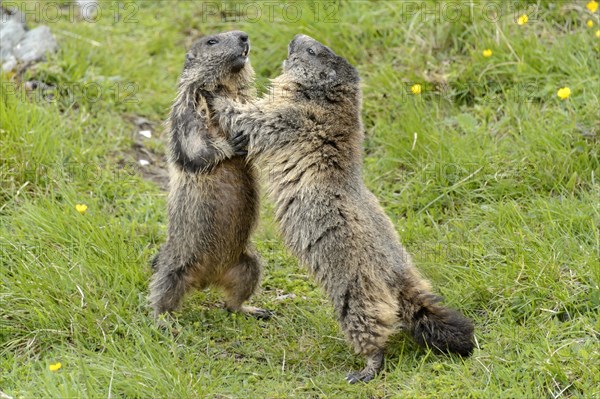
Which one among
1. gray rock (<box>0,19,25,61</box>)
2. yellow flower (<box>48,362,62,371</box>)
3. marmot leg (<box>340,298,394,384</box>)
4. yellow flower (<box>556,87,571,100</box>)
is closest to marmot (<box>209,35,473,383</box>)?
marmot leg (<box>340,298,394,384</box>)

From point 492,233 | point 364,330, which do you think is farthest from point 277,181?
point 492,233

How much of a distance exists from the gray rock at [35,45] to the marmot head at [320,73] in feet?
10.2

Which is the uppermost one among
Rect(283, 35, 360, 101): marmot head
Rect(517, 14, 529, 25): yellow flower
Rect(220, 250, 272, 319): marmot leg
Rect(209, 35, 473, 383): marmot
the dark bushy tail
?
Rect(283, 35, 360, 101): marmot head

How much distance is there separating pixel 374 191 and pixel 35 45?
10.8ft

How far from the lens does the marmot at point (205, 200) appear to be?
5.47m

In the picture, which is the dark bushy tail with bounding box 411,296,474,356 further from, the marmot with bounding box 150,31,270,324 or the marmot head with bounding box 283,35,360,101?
the marmot head with bounding box 283,35,360,101

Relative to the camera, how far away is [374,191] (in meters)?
6.88

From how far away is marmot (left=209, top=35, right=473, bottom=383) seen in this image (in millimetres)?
4996

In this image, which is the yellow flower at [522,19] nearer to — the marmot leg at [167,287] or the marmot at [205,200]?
the marmot at [205,200]

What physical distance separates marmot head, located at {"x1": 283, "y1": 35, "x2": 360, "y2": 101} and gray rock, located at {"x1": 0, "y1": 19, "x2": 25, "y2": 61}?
11.1ft

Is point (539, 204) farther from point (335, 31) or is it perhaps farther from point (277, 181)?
point (335, 31)

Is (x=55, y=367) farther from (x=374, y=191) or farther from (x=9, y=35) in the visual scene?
(x=9, y=35)

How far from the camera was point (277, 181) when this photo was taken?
5.33 m

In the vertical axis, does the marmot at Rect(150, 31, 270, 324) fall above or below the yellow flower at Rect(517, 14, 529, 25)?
below
